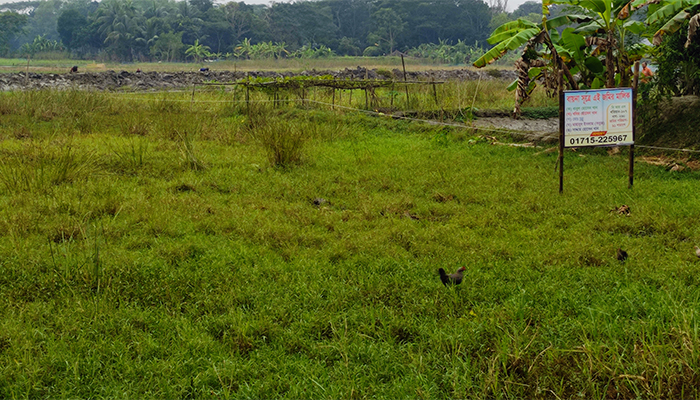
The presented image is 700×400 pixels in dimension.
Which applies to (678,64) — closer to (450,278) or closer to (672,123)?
(672,123)

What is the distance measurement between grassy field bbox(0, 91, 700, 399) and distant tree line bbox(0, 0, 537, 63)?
196ft

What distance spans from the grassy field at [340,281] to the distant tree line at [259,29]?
5987 cm

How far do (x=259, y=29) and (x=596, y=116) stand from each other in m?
71.6

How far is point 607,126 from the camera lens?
263 inches

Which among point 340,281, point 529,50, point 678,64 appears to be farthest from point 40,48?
point 340,281

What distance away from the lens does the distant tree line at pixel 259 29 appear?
216 feet

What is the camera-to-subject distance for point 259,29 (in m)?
73.6

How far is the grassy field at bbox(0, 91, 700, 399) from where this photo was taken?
3.03 meters

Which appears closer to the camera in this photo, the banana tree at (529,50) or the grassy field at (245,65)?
the banana tree at (529,50)

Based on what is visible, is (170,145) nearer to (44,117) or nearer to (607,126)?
(44,117)

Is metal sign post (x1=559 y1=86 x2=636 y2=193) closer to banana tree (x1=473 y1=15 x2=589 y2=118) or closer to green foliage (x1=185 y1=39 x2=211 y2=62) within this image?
banana tree (x1=473 y1=15 x2=589 y2=118)

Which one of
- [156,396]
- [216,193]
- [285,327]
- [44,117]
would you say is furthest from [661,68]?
[44,117]

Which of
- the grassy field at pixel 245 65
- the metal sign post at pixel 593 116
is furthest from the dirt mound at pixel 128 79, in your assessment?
the metal sign post at pixel 593 116

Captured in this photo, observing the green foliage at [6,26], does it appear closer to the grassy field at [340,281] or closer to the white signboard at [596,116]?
the grassy field at [340,281]
